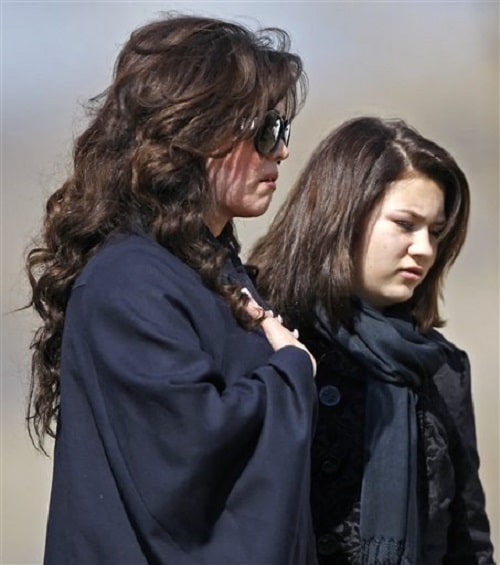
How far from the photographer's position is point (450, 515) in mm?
3006

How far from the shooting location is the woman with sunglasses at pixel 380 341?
281 cm

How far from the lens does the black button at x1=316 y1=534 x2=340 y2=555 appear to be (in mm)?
2777

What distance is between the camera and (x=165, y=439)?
7.02 feet

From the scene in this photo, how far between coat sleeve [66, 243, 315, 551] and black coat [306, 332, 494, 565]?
0.60 meters

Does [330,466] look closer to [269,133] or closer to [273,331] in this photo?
[273,331]

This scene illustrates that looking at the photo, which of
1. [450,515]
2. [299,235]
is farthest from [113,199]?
[450,515]

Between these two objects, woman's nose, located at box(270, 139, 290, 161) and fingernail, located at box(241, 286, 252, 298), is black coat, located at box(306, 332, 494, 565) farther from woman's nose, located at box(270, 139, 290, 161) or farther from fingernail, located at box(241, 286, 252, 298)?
woman's nose, located at box(270, 139, 290, 161)

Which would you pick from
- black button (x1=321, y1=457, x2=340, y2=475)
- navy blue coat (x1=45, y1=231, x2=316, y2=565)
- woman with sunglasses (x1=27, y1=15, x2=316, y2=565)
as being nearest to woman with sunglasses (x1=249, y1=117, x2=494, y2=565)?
black button (x1=321, y1=457, x2=340, y2=475)

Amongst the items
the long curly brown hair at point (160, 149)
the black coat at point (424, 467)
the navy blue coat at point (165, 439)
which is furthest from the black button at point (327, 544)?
the long curly brown hair at point (160, 149)

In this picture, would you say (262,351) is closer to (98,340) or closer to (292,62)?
(98,340)

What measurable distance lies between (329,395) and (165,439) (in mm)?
811

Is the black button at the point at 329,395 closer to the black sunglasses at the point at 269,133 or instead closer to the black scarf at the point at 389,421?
the black scarf at the point at 389,421

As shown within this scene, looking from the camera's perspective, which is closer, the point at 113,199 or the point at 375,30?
the point at 113,199

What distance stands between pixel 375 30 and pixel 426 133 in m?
0.40
